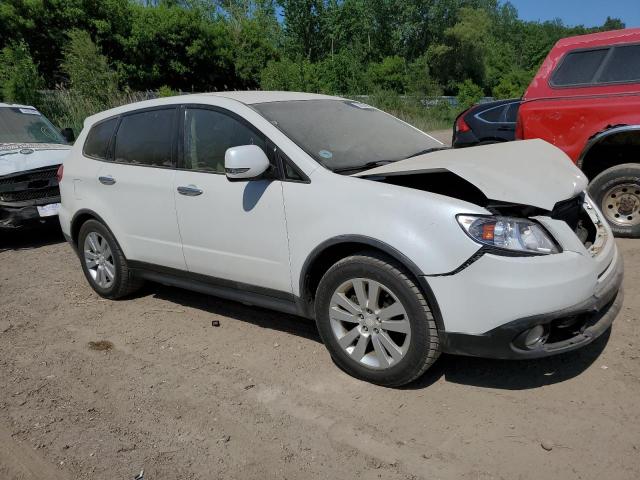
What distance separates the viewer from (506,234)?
298cm

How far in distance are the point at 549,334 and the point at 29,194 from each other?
671 cm

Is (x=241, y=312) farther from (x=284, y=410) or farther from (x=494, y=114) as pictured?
(x=494, y=114)

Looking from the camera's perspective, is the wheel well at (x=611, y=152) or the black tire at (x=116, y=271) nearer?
the black tire at (x=116, y=271)

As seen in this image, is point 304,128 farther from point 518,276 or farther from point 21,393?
point 21,393

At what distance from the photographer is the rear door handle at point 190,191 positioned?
4115 millimetres

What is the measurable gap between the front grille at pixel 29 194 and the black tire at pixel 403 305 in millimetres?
5467

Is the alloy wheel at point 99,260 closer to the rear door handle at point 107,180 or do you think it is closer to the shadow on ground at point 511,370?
the rear door handle at point 107,180

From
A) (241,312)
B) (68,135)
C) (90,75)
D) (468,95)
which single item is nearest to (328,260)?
(241,312)

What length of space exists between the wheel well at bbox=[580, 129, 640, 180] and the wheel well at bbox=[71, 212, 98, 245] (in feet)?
15.7

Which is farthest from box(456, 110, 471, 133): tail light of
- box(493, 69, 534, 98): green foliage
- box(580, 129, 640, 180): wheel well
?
box(493, 69, 534, 98): green foliage

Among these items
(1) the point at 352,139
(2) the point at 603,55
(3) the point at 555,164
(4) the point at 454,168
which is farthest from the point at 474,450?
(2) the point at 603,55

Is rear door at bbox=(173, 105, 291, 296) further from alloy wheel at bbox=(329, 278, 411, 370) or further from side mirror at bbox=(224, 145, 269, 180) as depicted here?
alloy wheel at bbox=(329, 278, 411, 370)

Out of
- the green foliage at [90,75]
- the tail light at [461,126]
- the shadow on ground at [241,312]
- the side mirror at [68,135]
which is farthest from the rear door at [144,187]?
the green foliage at [90,75]

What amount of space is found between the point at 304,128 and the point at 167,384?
1890 mm
